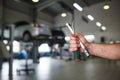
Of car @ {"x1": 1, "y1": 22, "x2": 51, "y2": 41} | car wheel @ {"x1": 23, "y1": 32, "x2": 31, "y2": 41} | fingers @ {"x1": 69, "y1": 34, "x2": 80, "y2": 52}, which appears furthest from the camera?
car wheel @ {"x1": 23, "y1": 32, "x2": 31, "y2": 41}

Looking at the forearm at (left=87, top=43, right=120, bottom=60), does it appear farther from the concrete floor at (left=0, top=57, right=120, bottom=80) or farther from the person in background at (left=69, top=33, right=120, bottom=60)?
the concrete floor at (left=0, top=57, right=120, bottom=80)

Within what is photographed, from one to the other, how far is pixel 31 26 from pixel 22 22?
973 millimetres

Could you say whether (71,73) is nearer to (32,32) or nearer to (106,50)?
(32,32)

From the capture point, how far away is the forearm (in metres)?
1.04

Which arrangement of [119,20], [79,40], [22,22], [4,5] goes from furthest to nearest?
[22,22], [4,5], [119,20], [79,40]

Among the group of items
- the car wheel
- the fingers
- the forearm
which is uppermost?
the car wheel

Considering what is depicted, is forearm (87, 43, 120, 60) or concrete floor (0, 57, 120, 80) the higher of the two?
forearm (87, 43, 120, 60)

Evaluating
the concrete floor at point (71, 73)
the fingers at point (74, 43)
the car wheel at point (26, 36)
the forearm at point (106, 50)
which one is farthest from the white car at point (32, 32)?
the fingers at point (74, 43)

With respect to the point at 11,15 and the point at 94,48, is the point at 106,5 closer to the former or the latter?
the point at 94,48

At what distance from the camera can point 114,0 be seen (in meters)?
2.10

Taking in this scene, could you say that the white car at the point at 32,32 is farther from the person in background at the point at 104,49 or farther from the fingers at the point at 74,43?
the fingers at the point at 74,43

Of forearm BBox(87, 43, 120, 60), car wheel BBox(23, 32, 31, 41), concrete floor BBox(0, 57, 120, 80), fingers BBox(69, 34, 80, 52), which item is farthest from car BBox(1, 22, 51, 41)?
fingers BBox(69, 34, 80, 52)

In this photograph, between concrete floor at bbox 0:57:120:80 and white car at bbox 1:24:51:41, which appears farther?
white car at bbox 1:24:51:41

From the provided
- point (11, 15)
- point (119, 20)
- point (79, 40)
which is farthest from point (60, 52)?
point (79, 40)
